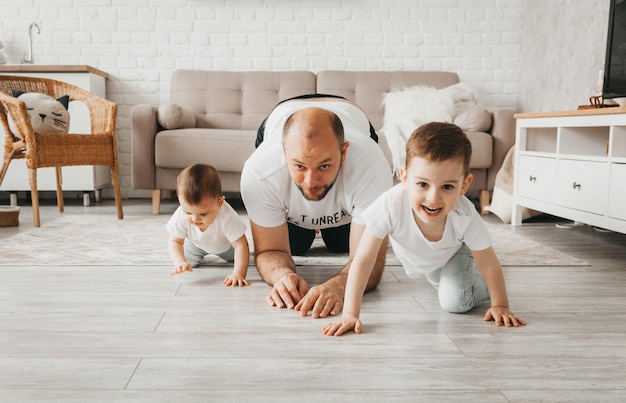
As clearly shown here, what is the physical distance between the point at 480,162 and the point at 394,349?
2355 millimetres

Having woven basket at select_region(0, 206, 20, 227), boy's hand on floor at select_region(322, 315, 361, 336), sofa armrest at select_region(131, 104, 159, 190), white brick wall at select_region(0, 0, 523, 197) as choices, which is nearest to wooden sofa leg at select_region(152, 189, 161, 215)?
sofa armrest at select_region(131, 104, 159, 190)

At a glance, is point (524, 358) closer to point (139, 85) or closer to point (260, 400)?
point (260, 400)

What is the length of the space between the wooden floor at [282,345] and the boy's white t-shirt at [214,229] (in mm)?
128

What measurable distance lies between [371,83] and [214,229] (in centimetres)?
234

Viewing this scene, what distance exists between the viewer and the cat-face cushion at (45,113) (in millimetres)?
3032

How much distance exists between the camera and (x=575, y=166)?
2.48m

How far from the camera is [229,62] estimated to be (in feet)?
13.7

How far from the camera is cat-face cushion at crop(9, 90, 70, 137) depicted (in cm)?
303

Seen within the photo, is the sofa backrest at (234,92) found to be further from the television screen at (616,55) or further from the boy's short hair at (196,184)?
the boy's short hair at (196,184)

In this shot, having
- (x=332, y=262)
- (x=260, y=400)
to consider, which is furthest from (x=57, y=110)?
(x=260, y=400)

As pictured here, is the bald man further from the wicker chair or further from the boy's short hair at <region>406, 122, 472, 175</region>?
the wicker chair

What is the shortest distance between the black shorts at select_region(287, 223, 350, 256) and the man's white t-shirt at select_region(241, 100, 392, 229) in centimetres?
38

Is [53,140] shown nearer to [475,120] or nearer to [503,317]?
[475,120]

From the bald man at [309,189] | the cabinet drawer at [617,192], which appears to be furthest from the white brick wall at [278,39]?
the bald man at [309,189]
